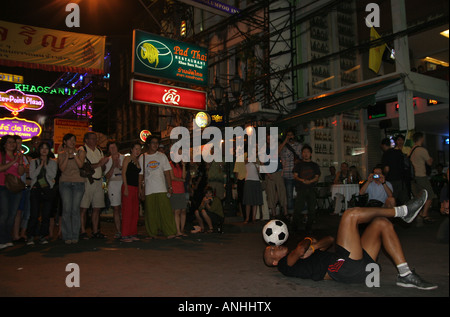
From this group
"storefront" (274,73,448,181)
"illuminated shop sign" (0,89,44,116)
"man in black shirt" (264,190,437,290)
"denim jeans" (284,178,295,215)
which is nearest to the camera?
"man in black shirt" (264,190,437,290)

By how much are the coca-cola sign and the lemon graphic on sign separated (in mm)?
836

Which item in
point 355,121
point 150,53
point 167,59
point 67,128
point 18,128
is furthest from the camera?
point 67,128

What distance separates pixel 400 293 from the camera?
3.39 metres

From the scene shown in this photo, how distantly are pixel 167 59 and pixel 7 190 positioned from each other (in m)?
8.00

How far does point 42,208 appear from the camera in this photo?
295 inches

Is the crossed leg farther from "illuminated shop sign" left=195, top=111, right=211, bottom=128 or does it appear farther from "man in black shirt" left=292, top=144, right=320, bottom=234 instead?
"illuminated shop sign" left=195, top=111, right=211, bottom=128

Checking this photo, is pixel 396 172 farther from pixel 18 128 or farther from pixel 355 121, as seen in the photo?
pixel 18 128

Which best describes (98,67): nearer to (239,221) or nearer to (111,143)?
(111,143)

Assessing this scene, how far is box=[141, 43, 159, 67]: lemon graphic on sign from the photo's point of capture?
498 inches

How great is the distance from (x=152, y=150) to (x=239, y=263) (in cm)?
→ 366

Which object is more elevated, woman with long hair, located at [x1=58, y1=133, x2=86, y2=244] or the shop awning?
the shop awning

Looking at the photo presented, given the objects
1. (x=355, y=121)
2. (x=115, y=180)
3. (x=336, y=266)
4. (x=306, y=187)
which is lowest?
(x=336, y=266)

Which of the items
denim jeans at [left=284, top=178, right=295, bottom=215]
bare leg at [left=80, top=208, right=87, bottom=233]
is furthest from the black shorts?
denim jeans at [left=284, top=178, right=295, bottom=215]

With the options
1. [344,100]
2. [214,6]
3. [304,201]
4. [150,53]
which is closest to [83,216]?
[304,201]
